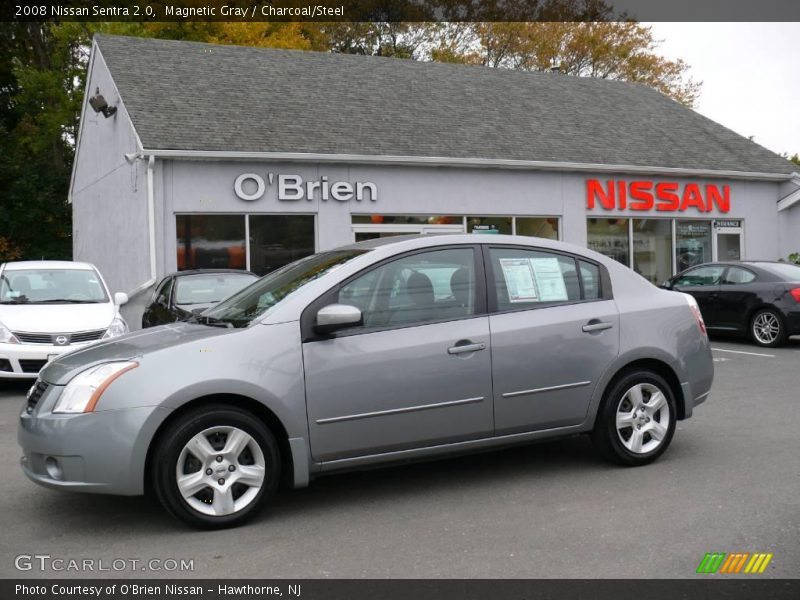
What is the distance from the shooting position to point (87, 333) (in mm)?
10273

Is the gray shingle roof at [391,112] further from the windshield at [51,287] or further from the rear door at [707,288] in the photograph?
the rear door at [707,288]

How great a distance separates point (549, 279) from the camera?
19.1ft

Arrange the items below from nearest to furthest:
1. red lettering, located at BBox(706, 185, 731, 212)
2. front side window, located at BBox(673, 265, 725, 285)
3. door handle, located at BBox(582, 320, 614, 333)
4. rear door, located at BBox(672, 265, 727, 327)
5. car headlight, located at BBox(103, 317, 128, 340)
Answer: door handle, located at BBox(582, 320, 614, 333) < car headlight, located at BBox(103, 317, 128, 340) < rear door, located at BBox(672, 265, 727, 327) < front side window, located at BBox(673, 265, 725, 285) < red lettering, located at BBox(706, 185, 731, 212)

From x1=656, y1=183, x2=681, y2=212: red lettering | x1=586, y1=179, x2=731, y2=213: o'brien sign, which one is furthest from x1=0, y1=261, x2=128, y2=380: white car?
x1=656, y1=183, x2=681, y2=212: red lettering

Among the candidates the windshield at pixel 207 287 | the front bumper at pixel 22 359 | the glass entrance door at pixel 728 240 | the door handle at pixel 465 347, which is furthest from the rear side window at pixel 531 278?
the glass entrance door at pixel 728 240

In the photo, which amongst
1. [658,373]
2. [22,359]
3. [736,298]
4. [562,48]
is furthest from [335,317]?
[562,48]

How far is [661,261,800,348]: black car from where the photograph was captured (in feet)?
44.3

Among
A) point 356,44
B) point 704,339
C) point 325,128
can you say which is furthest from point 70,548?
point 356,44

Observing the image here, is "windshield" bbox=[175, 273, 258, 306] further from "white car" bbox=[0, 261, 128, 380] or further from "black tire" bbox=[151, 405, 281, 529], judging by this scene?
"black tire" bbox=[151, 405, 281, 529]

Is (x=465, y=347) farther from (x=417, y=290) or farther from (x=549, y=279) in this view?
(x=549, y=279)

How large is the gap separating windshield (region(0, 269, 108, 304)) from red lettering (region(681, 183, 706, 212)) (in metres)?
14.8

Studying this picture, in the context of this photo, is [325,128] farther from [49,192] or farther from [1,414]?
[49,192]

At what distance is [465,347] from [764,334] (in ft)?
33.3

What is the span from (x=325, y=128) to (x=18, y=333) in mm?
9617
